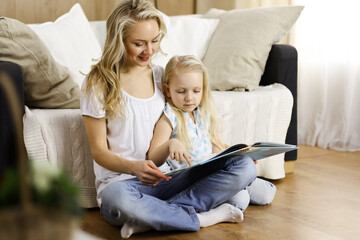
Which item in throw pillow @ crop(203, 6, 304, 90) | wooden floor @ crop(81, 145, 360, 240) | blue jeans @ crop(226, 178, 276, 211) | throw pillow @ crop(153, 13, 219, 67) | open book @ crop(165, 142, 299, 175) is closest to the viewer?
open book @ crop(165, 142, 299, 175)

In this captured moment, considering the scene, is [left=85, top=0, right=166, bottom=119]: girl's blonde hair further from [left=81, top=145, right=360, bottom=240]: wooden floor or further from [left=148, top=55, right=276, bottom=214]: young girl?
[left=81, top=145, right=360, bottom=240]: wooden floor

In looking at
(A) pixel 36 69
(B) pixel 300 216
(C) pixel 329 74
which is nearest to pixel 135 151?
(A) pixel 36 69

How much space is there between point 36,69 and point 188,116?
21.2 inches

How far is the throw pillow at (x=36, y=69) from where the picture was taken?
1725 millimetres

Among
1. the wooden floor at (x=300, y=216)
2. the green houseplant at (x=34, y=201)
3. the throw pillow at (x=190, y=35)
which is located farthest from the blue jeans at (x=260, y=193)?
the green houseplant at (x=34, y=201)

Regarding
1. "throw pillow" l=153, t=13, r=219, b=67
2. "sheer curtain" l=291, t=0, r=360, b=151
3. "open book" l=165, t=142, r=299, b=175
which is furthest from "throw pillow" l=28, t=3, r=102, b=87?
"sheer curtain" l=291, t=0, r=360, b=151

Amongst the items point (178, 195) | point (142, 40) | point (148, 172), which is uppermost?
point (142, 40)

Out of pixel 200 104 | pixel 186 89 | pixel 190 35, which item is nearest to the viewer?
pixel 186 89

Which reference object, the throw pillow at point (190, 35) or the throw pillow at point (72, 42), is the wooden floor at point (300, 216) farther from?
the throw pillow at point (190, 35)

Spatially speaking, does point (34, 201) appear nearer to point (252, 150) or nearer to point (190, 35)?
point (252, 150)

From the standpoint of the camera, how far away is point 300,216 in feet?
5.83

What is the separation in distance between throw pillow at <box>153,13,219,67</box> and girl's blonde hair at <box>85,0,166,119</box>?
877 mm

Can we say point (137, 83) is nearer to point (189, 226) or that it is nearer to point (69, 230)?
point (189, 226)

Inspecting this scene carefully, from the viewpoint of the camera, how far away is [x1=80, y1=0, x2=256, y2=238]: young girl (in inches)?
62.5
